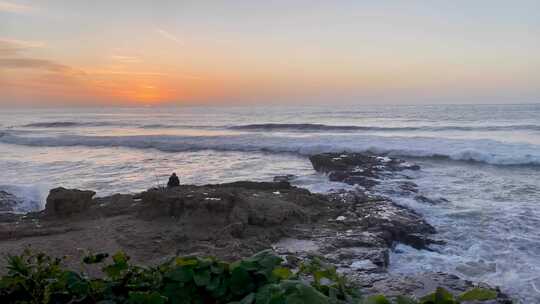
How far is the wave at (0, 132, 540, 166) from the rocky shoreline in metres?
9.06

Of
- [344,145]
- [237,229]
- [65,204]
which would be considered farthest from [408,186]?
[344,145]

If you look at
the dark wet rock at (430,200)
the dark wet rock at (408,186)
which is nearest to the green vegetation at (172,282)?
the dark wet rock at (430,200)

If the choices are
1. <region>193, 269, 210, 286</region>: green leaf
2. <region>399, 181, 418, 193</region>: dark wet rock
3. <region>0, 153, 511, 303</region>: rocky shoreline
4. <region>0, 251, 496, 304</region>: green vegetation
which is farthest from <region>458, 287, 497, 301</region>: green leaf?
<region>399, 181, 418, 193</region>: dark wet rock

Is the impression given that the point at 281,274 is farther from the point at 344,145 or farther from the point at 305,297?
the point at 344,145

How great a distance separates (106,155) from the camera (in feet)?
61.2

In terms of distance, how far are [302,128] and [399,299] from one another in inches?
1291

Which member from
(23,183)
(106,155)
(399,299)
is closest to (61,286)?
(399,299)

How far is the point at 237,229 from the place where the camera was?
595 cm

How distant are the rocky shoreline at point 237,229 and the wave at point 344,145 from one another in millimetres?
9056

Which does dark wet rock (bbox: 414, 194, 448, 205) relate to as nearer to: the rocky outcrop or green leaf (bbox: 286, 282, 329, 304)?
the rocky outcrop

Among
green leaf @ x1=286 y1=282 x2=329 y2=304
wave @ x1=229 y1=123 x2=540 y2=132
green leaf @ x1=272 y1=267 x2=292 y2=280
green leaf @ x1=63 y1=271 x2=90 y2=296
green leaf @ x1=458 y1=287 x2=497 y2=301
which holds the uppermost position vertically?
green leaf @ x1=458 y1=287 x2=497 y2=301

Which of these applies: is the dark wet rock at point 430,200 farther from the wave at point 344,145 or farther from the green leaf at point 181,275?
the wave at point 344,145

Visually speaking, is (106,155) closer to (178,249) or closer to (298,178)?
(298,178)

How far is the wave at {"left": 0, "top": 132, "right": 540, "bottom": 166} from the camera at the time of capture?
15.9 metres
